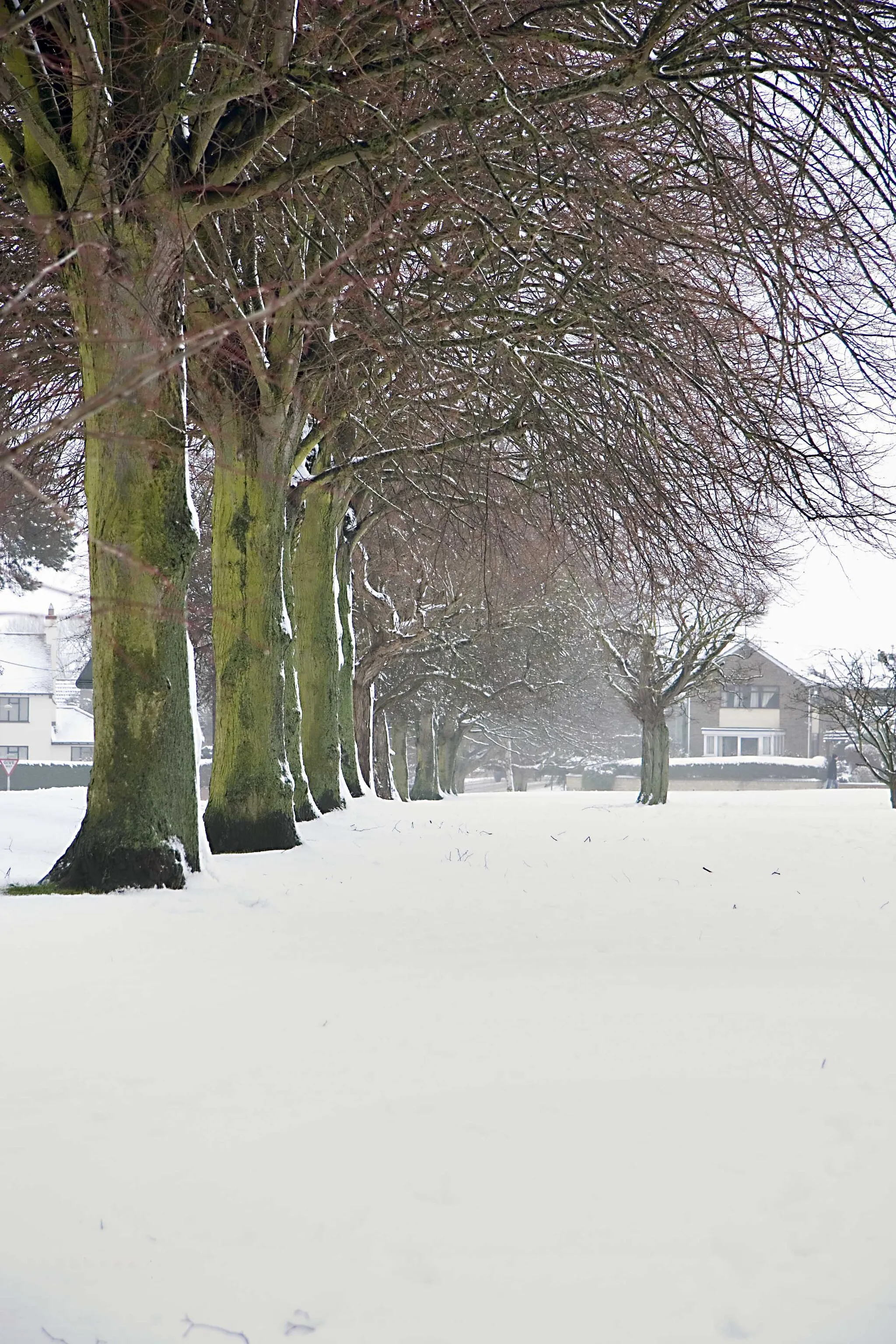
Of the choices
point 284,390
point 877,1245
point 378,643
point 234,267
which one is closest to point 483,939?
point 877,1245

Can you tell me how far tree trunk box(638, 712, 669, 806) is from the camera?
100 feet

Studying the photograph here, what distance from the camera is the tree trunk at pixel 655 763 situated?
30.6 metres

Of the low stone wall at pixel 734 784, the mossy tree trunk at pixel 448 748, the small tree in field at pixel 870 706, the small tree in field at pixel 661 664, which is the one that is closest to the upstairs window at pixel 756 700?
the low stone wall at pixel 734 784

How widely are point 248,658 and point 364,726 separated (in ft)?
44.2

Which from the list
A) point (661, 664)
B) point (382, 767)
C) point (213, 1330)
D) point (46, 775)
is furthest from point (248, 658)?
point (46, 775)

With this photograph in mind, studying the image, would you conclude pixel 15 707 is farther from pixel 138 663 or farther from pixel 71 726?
pixel 138 663

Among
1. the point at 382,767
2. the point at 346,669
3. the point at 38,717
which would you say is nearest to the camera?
the point at 346,669

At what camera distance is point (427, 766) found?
120 feet

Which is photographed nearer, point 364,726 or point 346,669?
point 346,669

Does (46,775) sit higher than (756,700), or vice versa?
(756,700)

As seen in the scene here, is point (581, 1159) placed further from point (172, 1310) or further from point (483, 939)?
point (483, 939)

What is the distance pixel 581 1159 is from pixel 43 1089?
1.76 m

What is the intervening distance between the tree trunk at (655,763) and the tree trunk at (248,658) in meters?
19.8

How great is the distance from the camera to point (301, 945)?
20.9ft
